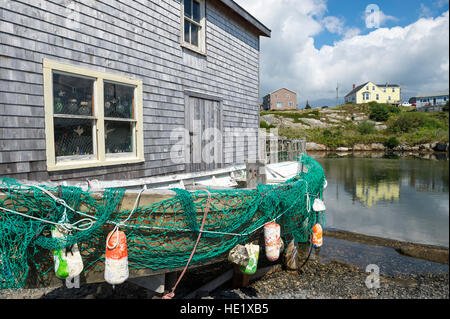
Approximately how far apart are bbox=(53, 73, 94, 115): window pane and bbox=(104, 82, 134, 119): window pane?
30 centimetres

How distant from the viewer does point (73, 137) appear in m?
4.80

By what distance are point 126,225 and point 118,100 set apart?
11.0 feet

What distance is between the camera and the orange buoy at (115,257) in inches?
104

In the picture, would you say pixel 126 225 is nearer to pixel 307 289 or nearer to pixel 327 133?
pixel 307 289

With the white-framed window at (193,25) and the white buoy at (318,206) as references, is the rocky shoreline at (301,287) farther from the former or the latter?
the white-framed window at (193,25)

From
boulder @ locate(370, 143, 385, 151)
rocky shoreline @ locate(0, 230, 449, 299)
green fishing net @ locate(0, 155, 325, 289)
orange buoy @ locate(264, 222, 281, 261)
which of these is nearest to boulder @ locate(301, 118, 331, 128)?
boulder @ locate(370, 143, 385, 151)

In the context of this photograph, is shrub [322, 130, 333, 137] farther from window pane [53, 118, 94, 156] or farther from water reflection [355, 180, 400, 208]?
window pane [53, 118, 94, 156]

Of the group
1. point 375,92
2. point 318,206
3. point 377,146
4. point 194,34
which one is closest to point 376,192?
point 318,206

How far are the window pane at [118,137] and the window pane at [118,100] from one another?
17cm

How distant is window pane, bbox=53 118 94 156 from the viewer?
15.1 feet

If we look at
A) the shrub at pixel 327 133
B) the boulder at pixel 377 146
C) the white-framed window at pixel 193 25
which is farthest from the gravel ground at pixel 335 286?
the shrub at pixel 327 133
